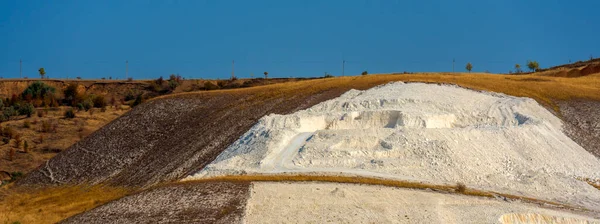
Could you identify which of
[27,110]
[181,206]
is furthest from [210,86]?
[181,206]

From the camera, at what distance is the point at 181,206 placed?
2711 cm

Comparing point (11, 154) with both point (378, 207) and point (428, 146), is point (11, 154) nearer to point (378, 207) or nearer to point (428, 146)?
point (428, 146)

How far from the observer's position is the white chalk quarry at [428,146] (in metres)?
31.5

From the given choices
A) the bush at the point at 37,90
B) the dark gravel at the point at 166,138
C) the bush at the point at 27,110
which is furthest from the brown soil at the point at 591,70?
the bush at the point at 37,90

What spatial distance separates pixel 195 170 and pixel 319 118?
715 cm

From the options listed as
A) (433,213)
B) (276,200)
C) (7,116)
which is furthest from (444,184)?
(7,116)

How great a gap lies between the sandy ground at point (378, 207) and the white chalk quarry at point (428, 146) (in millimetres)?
3117

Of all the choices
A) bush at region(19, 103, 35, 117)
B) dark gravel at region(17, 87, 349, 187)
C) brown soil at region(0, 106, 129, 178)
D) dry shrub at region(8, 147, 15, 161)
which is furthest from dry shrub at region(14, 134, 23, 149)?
dark gravel at region(17, 87, 349, 187)

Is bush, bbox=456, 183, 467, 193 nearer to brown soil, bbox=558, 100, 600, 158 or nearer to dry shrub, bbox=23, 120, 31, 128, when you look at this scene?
brown soil, bbox=558, 100, 600, 158

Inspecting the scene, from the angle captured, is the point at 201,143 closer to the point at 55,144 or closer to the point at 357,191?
the point at 357,191

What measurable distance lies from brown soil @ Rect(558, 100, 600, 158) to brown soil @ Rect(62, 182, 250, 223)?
759 inches

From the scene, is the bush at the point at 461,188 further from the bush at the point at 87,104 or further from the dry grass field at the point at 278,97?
the bush at the point at 87,104

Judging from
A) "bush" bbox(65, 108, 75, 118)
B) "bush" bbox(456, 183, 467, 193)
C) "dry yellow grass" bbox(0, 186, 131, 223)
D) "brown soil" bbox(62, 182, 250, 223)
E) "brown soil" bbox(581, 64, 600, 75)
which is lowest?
"dry yellow grass" bbox(0, 186, 131, 223)

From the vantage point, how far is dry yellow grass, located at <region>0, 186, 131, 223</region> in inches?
1324
